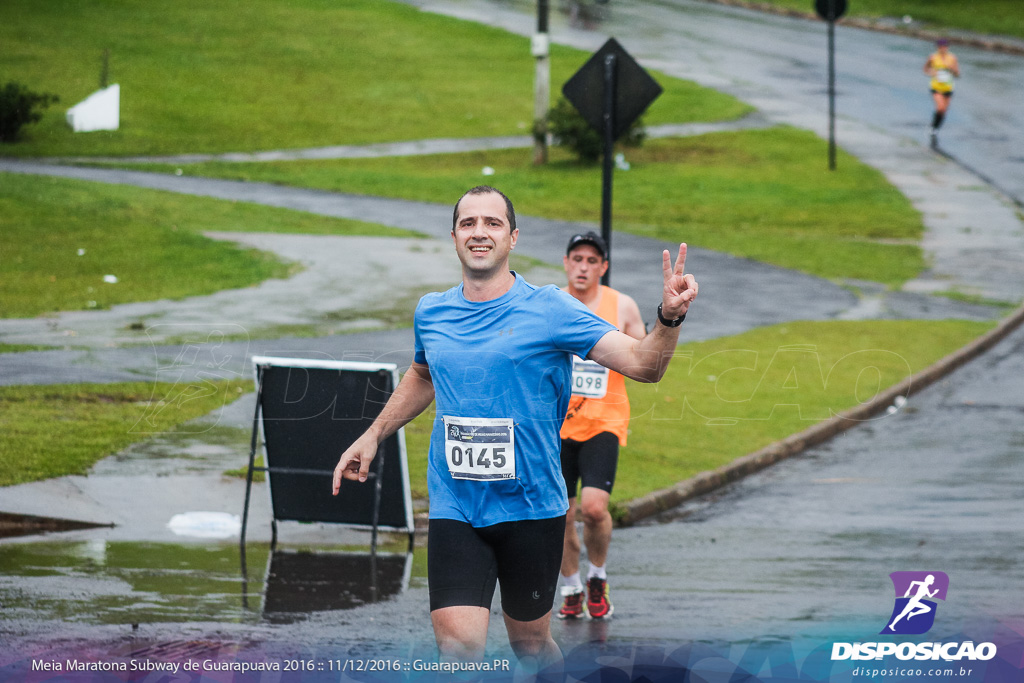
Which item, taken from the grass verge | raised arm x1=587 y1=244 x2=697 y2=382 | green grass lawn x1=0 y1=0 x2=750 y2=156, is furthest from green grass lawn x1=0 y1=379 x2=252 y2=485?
green grass lawn x1=0 y1=0 x2=750 y2=156

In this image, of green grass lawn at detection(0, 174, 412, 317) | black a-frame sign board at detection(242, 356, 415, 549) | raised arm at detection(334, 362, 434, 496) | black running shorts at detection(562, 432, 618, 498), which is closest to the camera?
raised arm at detection(334, 362, 434, 496)

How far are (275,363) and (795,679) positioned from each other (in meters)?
4.03

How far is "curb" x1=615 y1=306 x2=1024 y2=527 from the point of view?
406 inches

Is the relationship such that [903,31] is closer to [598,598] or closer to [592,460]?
[592,460]

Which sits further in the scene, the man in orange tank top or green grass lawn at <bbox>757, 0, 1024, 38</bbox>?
green grass lawn at <bbox>757, 0, 1024, 38</bbox>

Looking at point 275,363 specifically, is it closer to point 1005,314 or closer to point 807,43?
point 1005,314

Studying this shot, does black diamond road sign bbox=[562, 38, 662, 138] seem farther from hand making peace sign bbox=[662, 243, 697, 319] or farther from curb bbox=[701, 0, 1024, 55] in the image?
curb bbox=[701, 0, 1024, 55]

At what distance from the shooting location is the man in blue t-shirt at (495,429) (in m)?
4.78

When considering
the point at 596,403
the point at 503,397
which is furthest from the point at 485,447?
the point at 596,403

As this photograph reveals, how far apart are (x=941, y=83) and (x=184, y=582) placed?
29943mm

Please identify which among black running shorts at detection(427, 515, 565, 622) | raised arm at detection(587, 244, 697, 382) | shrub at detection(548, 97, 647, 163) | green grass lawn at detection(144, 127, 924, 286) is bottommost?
green grass lawn at detection(144, 127, 924, 286)

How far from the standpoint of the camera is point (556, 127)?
107ft

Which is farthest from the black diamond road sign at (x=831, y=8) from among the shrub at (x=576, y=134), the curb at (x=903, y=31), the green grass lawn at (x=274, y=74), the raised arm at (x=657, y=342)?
the raised arm at (x=657, y=342)

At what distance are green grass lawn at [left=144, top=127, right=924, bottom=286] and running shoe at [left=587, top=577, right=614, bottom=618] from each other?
14753 millimetres
